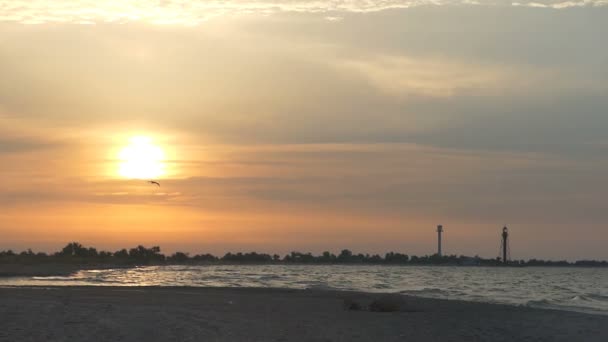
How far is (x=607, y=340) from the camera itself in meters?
24.8

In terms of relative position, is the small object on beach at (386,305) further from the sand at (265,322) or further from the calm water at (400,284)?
the calm water at (400,284)

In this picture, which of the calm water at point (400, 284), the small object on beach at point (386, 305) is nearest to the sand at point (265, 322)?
the small object on beach at point (386, 305)

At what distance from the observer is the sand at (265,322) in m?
21.9

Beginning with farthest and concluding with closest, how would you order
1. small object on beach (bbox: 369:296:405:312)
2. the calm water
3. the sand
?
the calm water < small object on beach (bbox: 369:296:405:312) < the sand

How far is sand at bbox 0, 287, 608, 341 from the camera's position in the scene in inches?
861

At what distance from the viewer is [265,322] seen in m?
26.6

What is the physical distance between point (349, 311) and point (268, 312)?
13.1 feet

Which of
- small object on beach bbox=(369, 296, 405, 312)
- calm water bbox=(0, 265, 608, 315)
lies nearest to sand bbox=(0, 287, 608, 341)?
small object on beach bbox=(369, 296, 405, 312)

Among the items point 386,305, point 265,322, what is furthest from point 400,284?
point 265,322

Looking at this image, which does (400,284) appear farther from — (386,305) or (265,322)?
(265,322)

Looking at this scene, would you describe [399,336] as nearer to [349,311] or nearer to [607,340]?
[607,340]

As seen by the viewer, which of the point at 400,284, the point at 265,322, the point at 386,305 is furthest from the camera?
the point at 400,284

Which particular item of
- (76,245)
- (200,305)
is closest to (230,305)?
(200,305)

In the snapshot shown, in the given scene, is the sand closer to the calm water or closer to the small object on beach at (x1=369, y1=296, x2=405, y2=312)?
the small object on beach at (x1=369, y1=296, x2=405, y2=312)
